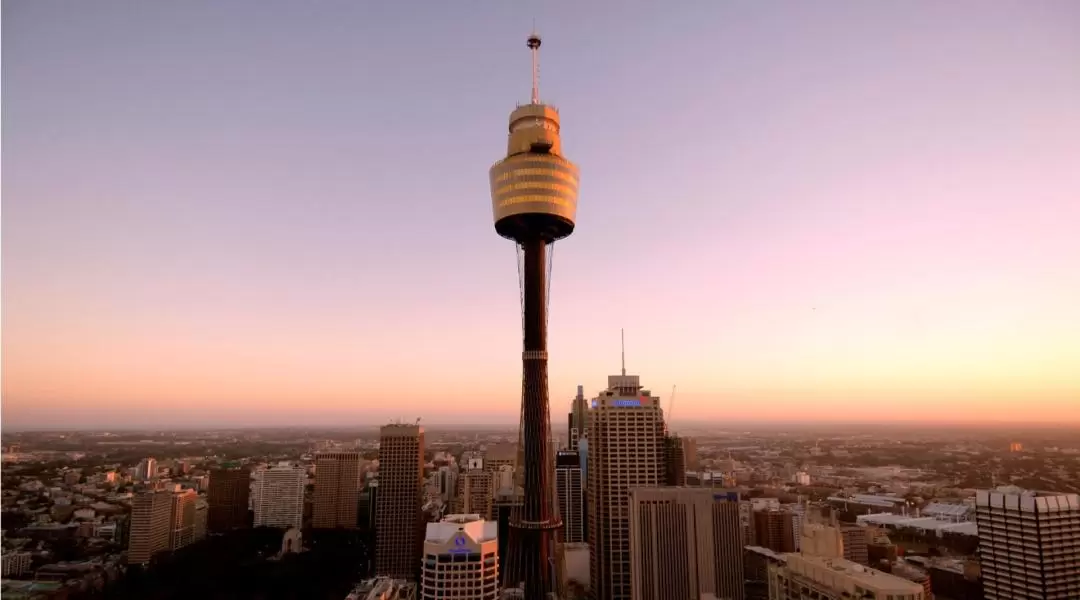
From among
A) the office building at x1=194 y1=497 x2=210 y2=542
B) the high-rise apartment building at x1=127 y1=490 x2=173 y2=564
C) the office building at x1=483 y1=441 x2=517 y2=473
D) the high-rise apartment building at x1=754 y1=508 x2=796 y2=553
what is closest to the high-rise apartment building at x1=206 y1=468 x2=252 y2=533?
the office building at x1=194 y1=497 x2=210 y2=542

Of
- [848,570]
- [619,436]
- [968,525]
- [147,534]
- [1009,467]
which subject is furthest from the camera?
[1009,467]

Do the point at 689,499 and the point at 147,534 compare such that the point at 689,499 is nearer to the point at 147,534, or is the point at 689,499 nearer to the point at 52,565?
the point at 52,565

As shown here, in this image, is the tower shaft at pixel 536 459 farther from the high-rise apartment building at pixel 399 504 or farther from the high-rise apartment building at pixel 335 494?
the high-rise apartment building at pixel 335 494

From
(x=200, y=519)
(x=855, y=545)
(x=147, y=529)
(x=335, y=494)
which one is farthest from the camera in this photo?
(x=335, y=494)

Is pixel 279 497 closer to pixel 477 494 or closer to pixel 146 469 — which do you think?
pixel 146 469

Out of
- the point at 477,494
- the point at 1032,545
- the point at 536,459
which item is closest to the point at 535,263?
the point at 536,459

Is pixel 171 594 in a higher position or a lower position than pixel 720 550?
lower

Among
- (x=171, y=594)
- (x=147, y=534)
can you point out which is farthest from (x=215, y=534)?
(x=171, y=594)

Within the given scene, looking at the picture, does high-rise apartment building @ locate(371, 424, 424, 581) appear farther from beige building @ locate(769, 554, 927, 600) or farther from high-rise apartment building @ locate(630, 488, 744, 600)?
beige building @ locate(769, 554, 927, 600)
